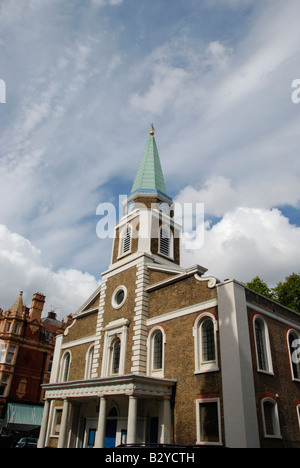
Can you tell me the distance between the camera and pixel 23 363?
4316cm

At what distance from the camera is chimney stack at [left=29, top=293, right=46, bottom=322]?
1873 inches

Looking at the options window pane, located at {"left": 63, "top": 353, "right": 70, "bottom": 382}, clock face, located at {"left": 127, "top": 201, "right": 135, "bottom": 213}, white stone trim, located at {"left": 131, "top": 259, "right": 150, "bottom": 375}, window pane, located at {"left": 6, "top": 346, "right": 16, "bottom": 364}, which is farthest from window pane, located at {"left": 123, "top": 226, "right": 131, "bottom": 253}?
window pane, located at {"left": 6, "top": 346, "right": 16, "bottom": 364}

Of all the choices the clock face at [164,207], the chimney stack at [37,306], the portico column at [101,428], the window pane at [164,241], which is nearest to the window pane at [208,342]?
the portico column at [101,428]

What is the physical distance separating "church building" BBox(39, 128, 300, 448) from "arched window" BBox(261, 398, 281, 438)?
0.17 ft

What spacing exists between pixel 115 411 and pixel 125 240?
458 inches

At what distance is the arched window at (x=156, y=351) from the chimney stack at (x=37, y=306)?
102ft

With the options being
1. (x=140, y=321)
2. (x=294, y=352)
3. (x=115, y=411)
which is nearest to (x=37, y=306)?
(x=115, y=411)

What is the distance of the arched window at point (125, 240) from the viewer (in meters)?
26.2

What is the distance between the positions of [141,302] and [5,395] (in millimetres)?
28344

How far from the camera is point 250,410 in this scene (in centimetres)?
1434

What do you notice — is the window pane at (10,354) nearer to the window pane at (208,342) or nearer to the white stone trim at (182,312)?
the white stone trim at (182,312)

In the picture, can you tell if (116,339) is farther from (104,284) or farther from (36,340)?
(36,340)

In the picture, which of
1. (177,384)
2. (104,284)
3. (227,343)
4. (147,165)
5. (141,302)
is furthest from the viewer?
(147,165)
